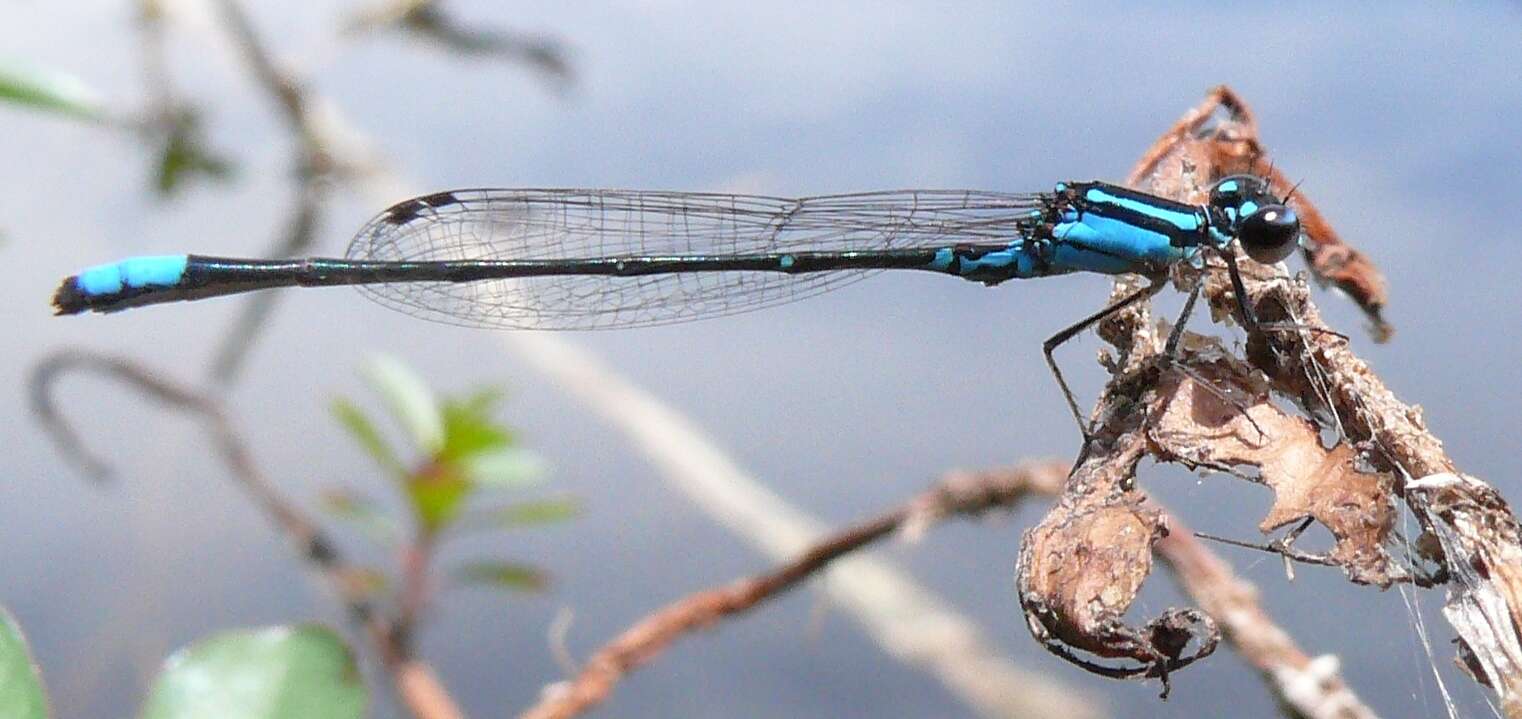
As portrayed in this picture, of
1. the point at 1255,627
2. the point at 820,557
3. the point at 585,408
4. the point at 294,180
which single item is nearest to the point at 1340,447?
the point at 1255,627

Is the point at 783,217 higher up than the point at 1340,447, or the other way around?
the point at 783,217

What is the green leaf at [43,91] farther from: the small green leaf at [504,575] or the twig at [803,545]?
the twig at [803,545]

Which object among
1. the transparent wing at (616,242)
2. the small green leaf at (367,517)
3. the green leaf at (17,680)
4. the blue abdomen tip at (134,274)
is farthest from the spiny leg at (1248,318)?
the small green leaf at (367,517)

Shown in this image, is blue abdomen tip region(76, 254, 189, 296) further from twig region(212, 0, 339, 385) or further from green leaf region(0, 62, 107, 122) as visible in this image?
twig region(212, 0, 339, 385)

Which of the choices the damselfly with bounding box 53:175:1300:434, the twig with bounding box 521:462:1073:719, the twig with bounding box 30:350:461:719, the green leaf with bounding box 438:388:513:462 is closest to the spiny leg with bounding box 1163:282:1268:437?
the twig with bounding box 521:462:1073:719

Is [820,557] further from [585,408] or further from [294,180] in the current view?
[294,180]
